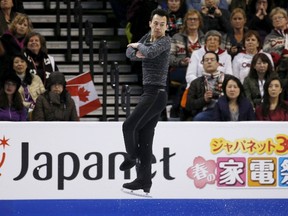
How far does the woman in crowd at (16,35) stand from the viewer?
712 inches

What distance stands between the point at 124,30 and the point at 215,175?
4.23m

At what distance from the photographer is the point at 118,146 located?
1631 centimetres

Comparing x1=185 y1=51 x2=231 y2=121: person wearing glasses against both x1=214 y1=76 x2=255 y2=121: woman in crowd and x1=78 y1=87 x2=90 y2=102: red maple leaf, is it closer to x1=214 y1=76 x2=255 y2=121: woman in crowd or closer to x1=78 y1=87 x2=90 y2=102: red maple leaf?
x1=214 y1=76 x2=255 y2=121: woman in crowd

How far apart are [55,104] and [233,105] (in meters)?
2.09

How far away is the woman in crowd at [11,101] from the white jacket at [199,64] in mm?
2225

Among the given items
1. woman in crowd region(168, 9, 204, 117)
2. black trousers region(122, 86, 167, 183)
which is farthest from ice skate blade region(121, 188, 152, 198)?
woman in crowd region(168, 9, 204, 117)

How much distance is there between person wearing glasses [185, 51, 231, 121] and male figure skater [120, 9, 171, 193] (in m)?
2.84

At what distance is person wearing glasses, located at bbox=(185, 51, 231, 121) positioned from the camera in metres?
17.9

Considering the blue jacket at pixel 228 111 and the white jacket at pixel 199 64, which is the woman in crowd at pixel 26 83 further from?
the blue jacket at pixel 228 111

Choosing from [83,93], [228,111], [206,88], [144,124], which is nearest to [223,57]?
[206,88]

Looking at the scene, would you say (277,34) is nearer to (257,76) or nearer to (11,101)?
(257,76)

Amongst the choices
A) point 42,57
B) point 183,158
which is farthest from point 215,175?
point 42,57

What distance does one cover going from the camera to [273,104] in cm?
1756
